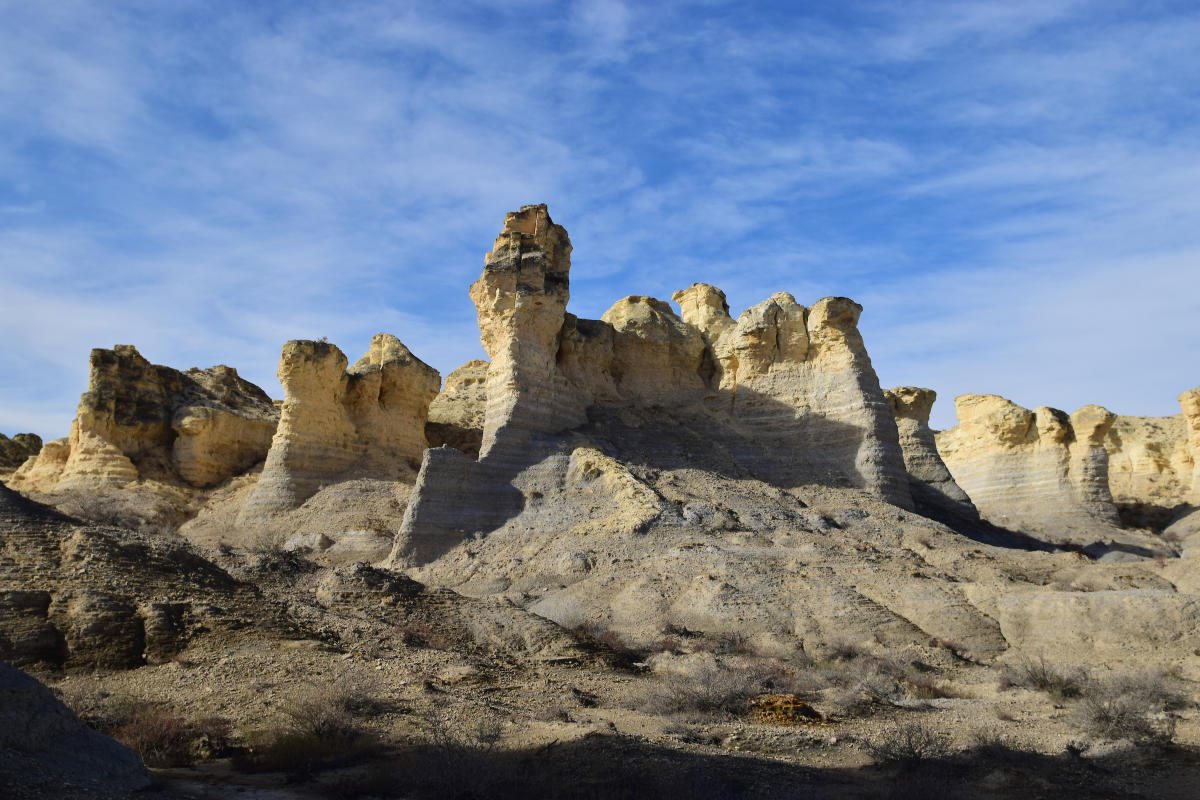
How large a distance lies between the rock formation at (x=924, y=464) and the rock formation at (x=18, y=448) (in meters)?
34.9

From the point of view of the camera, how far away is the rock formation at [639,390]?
2561 cm

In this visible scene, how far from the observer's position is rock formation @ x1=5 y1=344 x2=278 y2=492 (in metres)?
31.5

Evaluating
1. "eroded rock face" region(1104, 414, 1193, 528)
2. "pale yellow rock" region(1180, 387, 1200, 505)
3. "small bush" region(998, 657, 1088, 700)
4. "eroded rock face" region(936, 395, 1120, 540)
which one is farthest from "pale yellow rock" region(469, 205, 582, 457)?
"pale yellow rock" region(1180, 387, 1200, 505)

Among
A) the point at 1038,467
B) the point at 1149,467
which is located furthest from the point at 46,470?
the point at 1149,467

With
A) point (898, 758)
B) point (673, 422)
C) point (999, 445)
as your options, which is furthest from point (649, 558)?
point (999, 445)

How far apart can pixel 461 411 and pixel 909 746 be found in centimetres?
3142

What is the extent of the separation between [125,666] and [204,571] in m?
2.37

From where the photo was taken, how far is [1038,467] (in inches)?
1534

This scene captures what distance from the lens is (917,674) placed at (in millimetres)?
13758

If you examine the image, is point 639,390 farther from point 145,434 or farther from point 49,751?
point 49,751

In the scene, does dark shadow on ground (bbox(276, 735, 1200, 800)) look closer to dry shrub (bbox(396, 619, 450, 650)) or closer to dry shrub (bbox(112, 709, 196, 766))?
dry shrub (bbox(112, 709, 196, 766))

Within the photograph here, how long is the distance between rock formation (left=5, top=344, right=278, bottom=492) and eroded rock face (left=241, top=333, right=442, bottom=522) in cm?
331

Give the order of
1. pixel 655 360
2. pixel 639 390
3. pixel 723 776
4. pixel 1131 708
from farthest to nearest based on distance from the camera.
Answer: pixel 655 360, pixel 639 390, pixel 1131 708, pixel 723 776

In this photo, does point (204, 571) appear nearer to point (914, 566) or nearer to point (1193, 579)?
point (914, 566)
